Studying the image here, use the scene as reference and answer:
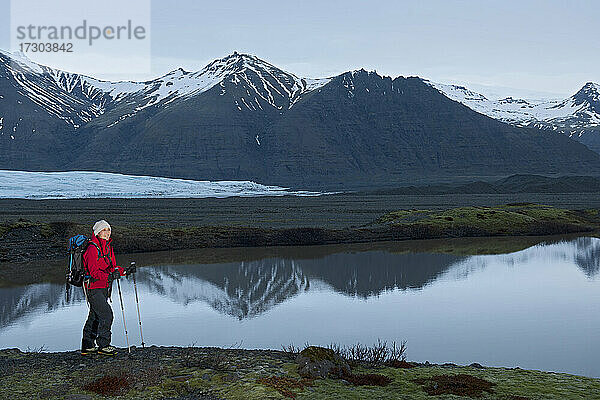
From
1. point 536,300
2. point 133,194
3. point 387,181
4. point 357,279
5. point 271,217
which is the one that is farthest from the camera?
point 387,181

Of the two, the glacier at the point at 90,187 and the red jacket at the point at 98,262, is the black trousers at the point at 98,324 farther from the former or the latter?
the glacier at the point at 90,187

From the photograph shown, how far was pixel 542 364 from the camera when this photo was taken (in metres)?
12.7

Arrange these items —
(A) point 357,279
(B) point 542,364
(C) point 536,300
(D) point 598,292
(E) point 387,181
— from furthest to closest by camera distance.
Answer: (E) point 387,181 → (A) point 357,279 → (D) point 598,292 → (C) point 536,300 → (B) point 542,364

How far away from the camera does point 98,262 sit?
1029cm

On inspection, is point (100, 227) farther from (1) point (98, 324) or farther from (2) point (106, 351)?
(2) point (106, 351)

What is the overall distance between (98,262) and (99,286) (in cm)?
40

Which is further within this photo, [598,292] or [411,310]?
[598,292]

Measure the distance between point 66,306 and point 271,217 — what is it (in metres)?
36.2

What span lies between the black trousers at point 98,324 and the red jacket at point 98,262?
18 cm

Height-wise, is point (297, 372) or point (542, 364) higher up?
point (297, 372)

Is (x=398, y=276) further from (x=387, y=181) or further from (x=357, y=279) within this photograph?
(x=387, y=181)

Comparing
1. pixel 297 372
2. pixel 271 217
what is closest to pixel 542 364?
pixel 297 372

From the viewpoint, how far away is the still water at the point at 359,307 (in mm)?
14555

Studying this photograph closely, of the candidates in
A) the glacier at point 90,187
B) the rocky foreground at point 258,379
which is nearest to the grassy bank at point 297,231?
the rocky foreground at point 258,379
